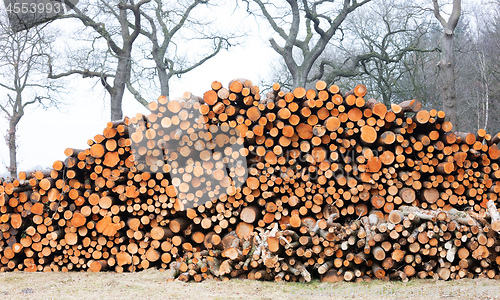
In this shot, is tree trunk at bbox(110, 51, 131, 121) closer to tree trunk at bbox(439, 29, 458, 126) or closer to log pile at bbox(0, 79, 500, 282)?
log pile at bbox(0, 79, 500, 282)

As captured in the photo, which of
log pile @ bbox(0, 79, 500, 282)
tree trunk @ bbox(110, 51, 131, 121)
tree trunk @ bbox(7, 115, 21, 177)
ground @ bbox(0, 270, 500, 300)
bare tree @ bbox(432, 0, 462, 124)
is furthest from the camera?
tree trunk @ bbox(7, 115, 21, 177)

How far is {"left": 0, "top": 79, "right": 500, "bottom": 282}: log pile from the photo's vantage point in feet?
16.9

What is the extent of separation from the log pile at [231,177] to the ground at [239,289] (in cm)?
57

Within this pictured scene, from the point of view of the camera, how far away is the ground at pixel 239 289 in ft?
13.1

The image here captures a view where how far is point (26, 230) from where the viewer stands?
5285 millimetres

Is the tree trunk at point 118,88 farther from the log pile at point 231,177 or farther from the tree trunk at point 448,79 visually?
the tree trunk at point 448,79

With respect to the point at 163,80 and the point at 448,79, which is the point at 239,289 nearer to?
the point at 448,79

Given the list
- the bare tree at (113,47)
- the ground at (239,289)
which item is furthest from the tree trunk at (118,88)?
the ground at (239,289)

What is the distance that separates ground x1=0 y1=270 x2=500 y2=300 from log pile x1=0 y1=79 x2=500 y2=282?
573 millimetres

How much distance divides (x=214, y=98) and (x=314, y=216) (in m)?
2.06

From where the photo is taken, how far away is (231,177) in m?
5.21

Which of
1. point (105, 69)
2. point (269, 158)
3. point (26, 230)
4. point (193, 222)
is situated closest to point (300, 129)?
point (269, 158)

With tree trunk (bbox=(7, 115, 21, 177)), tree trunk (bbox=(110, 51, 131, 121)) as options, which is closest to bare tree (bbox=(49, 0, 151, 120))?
tree trunk (bbox=(110, 51, 131, 121))

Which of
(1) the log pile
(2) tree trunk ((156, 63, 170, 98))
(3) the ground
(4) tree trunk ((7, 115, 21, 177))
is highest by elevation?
(2) tree trunk ((156, 63, 170, 98))
